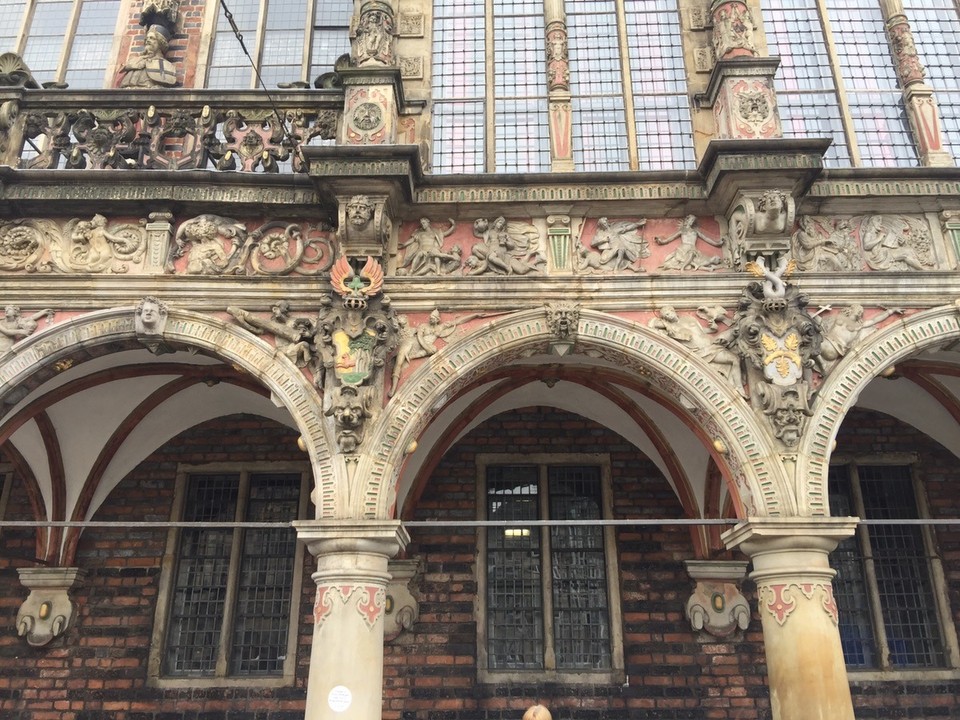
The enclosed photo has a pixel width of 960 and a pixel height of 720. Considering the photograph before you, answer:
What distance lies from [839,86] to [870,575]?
213 inches

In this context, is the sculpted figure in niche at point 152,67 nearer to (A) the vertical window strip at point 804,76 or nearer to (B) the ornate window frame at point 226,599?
(B) the ornate window frame at point 226,599

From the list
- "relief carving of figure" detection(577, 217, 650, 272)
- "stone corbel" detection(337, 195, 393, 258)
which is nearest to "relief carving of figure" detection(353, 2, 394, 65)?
"stone corbel" detection(337, 195, 393, 258)

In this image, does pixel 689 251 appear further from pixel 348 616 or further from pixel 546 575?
pixel 348 616

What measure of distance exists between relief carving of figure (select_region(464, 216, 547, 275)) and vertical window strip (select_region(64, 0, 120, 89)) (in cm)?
516

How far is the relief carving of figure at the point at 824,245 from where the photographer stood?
7207 mm

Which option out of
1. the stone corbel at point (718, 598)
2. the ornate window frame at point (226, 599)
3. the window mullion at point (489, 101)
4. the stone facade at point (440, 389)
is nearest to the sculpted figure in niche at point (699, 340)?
the stone facade at point (440, 389)

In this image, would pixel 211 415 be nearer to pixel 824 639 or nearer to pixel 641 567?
pixel 641 567

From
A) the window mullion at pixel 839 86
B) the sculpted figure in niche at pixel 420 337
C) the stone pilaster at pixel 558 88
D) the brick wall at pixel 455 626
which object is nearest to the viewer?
the sculpted figure in niche at pixel 420 337

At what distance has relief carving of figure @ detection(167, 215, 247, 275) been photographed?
7305mm

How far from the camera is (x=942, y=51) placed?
8703mm

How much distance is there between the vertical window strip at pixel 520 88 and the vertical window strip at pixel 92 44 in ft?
15.2

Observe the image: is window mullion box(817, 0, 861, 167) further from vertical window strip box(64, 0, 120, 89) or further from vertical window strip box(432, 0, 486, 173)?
vertical window strip box(64, 0, 120, 89)

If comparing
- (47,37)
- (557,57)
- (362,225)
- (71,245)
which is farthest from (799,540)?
(47,37)

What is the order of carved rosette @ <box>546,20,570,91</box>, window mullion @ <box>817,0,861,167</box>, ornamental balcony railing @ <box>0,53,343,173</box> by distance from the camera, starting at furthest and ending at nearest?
1. carved rosette @ <box>546,20,570,91</box>
2. window mullion @ <box>817,0,861,167</box>
3. ornamental balcony railing @ <box>0,53,343,173</box>
